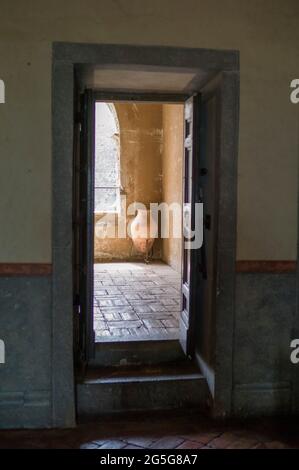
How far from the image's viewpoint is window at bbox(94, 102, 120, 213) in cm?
1024

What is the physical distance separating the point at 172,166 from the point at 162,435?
6.16 meters

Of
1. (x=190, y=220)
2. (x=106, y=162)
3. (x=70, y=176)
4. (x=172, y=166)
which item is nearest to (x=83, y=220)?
(x=70, y=176)

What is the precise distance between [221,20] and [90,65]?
3.12 feet

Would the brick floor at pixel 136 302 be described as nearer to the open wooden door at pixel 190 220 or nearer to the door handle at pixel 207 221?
the open wooden door at pixel 190 220

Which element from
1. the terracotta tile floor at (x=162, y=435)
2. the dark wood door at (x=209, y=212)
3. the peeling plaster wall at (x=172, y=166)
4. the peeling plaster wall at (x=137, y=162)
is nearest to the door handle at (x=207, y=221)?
the dark wood door at (x=209, y=212)

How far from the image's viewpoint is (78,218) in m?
3.84

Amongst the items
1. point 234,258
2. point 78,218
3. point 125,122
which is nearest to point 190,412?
point 234,258

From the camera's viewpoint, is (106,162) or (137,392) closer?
(137,392)

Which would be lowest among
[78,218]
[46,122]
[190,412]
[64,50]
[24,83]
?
[190,412]

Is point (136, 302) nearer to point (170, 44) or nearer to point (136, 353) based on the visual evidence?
point (136, 353)

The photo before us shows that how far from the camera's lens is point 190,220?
13.7 feet
